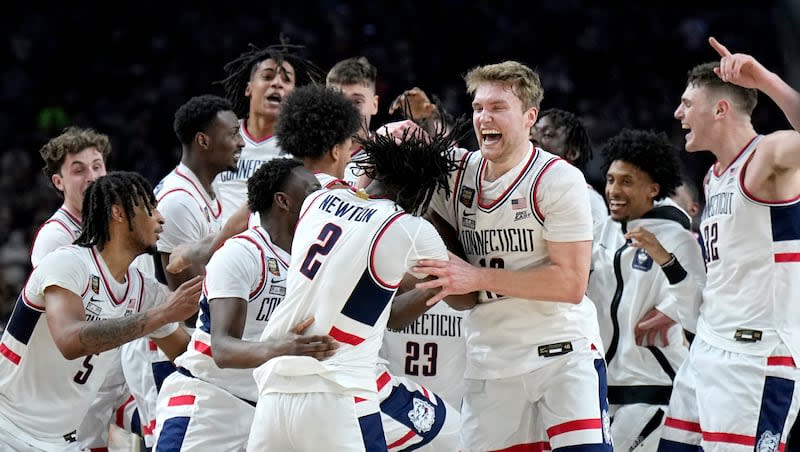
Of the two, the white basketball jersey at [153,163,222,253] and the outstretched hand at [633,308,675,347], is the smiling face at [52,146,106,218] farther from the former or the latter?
the outstretched hand at [633,308,675,347]

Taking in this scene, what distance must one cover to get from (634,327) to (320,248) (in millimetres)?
2927

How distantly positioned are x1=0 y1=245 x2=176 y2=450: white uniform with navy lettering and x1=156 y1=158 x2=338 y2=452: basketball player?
63cm

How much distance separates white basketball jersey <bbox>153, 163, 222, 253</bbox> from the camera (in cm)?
641

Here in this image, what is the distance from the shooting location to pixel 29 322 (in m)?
5.44

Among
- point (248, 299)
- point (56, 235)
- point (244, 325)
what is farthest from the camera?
point (56, 235)

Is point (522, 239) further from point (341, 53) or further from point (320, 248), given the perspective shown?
point (341, 53)

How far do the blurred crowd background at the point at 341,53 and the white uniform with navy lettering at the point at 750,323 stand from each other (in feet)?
25.4

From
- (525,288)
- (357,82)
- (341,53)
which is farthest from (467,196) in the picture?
(341,53)

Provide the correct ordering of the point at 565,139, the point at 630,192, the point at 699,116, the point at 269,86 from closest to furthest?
1. the point at 699,116
2. the point at 630,192
3. the point at 565,139
4. the point at 269,86

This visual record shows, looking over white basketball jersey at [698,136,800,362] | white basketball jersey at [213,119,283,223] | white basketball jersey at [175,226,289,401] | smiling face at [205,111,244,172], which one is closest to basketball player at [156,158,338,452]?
white basketball jersey at [175,226,289,401]

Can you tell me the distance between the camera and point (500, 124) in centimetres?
496

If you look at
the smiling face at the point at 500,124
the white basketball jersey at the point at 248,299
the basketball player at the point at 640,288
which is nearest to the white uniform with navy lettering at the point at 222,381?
the white basketball jersey at the point at 248,299

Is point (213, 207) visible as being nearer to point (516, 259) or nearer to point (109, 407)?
point (109, 407)

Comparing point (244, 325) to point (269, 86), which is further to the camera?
point (269, 86)
